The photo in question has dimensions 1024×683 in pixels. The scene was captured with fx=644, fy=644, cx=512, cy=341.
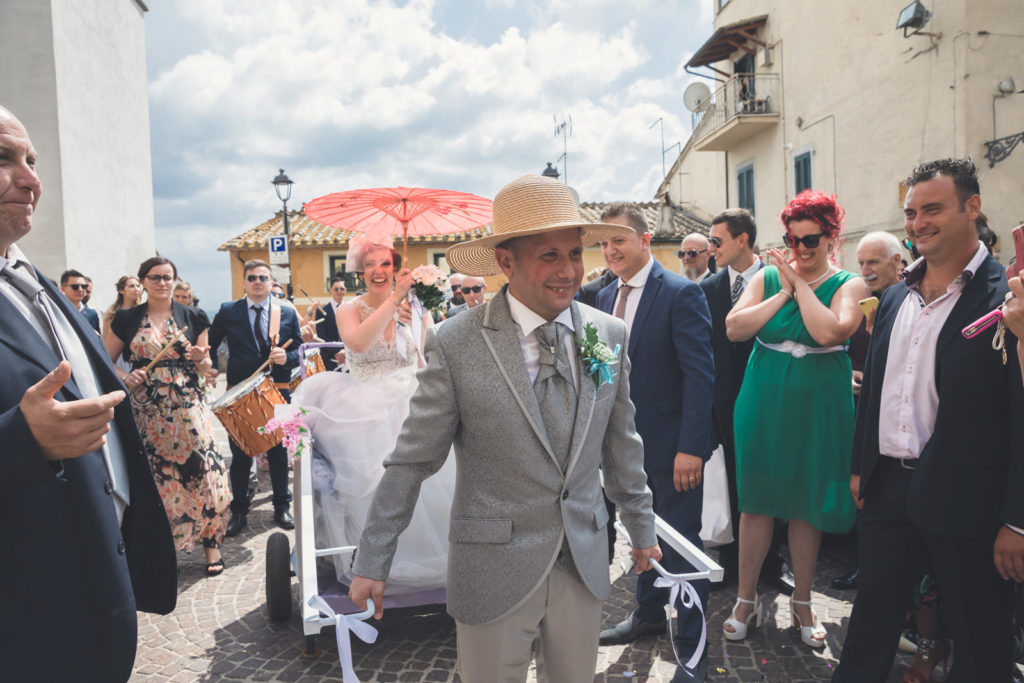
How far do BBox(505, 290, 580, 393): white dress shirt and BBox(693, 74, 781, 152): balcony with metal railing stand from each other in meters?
17.6

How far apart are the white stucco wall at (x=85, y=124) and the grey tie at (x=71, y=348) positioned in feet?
43.0

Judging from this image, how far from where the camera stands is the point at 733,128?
59.4ft

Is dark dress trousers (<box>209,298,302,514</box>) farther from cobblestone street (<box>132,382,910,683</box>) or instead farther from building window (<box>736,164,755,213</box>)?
building window (<box>736,164,755,213</box>)

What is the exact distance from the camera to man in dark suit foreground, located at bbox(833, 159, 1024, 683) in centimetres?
256

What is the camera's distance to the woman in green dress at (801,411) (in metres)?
3.64

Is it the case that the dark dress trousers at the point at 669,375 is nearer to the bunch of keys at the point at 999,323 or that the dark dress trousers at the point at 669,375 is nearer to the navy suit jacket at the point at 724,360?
the navy suit jacket at the point at 724,360

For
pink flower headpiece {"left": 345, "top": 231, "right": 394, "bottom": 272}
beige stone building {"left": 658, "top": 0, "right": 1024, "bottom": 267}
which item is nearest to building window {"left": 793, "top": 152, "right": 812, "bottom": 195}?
beige stone building {"left": 658, "top": 0, "right": 1024, "bottom": 267}

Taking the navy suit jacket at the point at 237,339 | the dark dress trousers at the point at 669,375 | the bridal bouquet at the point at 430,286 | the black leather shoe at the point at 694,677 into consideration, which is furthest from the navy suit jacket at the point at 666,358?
the navy suit jacket at the point at 237,339

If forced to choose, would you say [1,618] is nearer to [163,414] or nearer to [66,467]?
[66,467]

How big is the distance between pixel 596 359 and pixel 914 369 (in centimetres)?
166

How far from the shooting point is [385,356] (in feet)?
14.2

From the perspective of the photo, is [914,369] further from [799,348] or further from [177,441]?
[177,441]

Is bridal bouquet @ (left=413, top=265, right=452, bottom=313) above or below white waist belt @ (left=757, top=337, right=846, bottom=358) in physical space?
above

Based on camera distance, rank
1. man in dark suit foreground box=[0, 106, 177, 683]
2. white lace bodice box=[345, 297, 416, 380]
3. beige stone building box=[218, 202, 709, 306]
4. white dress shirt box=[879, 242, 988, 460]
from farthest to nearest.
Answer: beige stone building box=[218, 202, 709, 306], white lace bodice box=[345, 297, 416, 380], white dress shirt box=[879, 242, 988, 460], man in dark suit foreground box=[0, 106, 177, 683]
